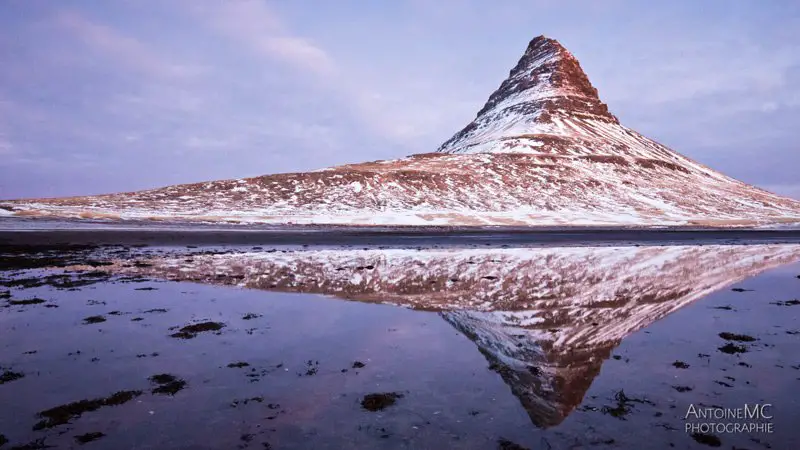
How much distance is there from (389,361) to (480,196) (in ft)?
345

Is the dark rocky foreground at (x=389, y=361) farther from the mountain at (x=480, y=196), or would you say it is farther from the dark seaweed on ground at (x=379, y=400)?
the mountain at (x=480, y=196)

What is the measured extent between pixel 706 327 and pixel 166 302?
723 inches

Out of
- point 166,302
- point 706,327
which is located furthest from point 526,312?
point 166,302

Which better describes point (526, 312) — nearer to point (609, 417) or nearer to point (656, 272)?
point (609, 417)

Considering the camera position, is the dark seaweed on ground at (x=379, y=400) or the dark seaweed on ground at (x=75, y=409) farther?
the dark seaweed on ground at (x=379, y=400)

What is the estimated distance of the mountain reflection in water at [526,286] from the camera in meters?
11.0

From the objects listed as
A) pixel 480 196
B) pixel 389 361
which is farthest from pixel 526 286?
pixel 480 196

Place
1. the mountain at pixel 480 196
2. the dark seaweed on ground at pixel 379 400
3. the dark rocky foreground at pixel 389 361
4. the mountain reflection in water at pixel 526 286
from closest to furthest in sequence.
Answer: the dark rocky foreground at pixel 389 361
the dark seaweed on ground at pixel 379 400
the mountain reflection in water at pixel 526 286
the mountain at pixel 480 196

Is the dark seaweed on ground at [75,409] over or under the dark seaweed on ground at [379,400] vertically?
over

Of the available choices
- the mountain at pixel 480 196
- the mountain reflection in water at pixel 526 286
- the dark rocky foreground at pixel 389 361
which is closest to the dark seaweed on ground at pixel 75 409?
the dark rocky foreground at pixel 389 361

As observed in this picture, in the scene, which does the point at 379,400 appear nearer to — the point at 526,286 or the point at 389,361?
the point at 389,361

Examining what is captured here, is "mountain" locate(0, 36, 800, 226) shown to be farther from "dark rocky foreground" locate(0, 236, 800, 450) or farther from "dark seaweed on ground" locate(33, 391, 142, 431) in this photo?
"dark seaweed on ground" locate(33, 391, 142, 431)

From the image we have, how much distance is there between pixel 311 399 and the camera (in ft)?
28.6

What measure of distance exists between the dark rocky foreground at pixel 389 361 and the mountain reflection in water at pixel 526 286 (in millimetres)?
120
